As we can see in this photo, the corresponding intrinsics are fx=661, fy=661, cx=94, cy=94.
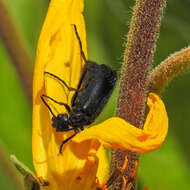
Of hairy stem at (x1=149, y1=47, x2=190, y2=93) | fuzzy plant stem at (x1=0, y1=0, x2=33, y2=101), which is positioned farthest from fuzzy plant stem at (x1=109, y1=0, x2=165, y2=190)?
fuzzy plant stem at (x1=0, y1=0, x2=33, y2=101)

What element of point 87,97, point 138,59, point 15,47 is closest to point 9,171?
point 15,47

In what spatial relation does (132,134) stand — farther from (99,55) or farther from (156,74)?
(99,55)

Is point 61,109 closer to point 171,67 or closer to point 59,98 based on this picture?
point 59,98

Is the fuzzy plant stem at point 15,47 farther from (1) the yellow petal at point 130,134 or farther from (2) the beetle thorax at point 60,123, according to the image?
(1) the yellow petal at point 130,134

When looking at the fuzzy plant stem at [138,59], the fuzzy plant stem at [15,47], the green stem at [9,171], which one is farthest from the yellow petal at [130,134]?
the fuzzy plant stem at [15,47]

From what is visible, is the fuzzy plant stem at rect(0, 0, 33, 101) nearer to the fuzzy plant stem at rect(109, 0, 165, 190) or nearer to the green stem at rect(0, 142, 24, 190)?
the green stem at rect(0, 142, 24, 190)

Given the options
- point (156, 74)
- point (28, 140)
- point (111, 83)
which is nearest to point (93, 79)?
point (111, 83)
